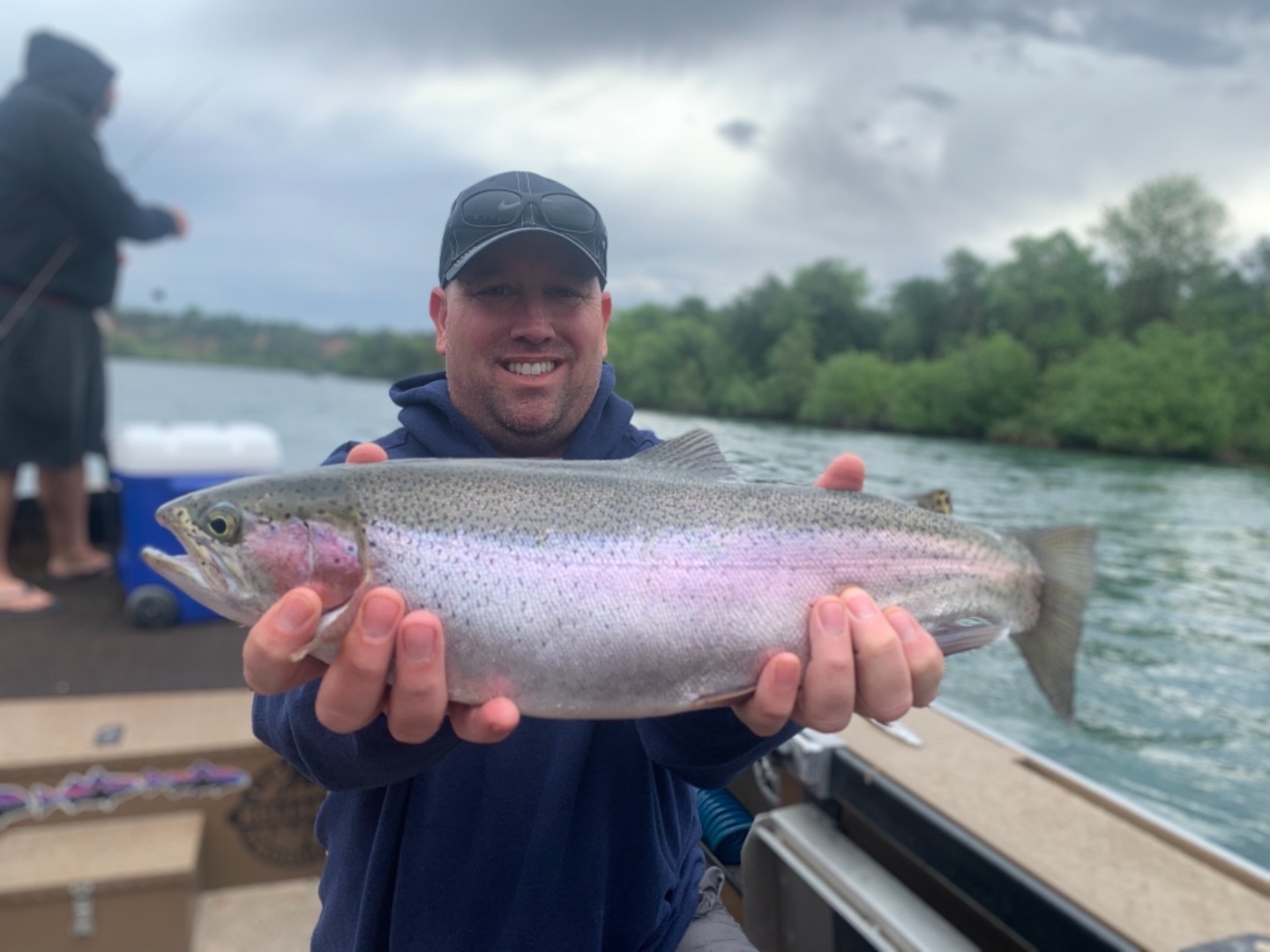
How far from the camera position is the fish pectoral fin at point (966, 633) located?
207 centimetres

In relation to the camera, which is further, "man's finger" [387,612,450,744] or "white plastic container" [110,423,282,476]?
"white plastic container" [110,423,282,476]

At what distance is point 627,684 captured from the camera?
5.83 feet

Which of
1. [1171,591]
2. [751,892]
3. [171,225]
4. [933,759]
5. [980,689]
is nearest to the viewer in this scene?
[751,892]

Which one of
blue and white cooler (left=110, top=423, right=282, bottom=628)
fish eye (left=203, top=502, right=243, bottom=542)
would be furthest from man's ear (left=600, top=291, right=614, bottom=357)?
blue and white cooler (left=110, top=423, right=282, bottom=628)

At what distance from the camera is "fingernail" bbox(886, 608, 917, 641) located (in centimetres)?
188

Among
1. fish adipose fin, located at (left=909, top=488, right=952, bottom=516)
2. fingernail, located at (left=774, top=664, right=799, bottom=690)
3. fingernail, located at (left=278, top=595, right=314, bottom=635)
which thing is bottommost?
fingernail, located at (left=774, top=664, right=799, bottom=690)

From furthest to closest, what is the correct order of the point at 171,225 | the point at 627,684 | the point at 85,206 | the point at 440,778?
the point at 171,225 < the point at 85,206 < the point at 440,778 < the point at 627,684

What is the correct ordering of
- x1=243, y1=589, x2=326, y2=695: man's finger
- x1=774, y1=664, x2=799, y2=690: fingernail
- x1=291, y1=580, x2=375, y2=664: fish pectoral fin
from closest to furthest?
x1=243, y1=589, x2=326, y2=695: man's finger
x1=291, y1=580, x2=375, y2=664: fish pectoral fin
x1=774, y1=664, x2=799, y2=690: fingernail

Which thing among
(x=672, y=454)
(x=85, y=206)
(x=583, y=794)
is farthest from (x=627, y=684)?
(x=85, y=206)

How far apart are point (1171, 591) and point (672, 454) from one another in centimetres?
1196

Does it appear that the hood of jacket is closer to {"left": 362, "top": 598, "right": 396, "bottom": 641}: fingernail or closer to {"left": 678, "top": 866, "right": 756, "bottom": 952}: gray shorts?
{"left": 362, "top": 598, "right": 396, "bottom": 641}: fingernail

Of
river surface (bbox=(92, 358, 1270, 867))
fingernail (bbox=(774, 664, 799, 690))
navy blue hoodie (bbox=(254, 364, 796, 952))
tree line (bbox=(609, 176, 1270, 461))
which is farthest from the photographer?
river surface (bbox=(92, 358, 1270, 867))

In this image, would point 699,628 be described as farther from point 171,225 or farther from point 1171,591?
point 1171,591

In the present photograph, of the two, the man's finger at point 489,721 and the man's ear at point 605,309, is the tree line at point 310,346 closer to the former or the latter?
the man's ear at point 605,309
